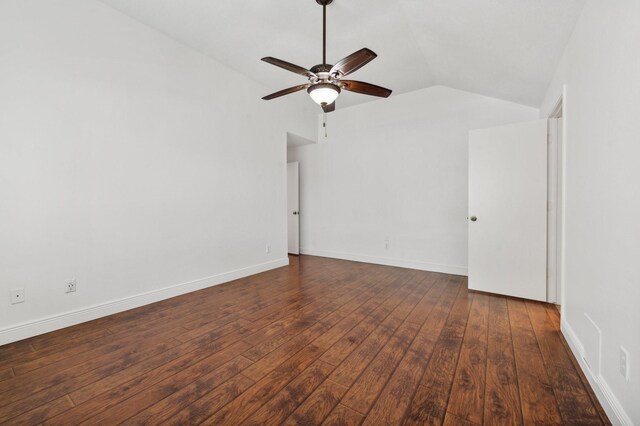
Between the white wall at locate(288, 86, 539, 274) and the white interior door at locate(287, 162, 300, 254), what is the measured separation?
20 cm

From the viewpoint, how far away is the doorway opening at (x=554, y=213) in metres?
2.78

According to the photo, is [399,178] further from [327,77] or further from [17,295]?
[17,295]

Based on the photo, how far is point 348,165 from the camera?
509cm

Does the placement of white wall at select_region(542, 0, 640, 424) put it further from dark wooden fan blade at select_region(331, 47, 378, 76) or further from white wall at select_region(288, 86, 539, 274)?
white wall at select_region(288, 86, 539, 274)

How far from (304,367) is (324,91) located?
6.85ft

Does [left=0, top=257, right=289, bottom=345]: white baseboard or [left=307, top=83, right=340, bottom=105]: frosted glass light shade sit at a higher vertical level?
[left=307, top=83, right=340, bottom=105]: frosted glass light shade

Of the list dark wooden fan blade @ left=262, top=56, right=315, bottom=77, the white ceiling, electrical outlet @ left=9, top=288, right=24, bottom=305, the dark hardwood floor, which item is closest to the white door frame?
the dark hardwood floor

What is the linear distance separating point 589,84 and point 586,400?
70.5 inches

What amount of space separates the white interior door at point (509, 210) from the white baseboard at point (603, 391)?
1.13 meters

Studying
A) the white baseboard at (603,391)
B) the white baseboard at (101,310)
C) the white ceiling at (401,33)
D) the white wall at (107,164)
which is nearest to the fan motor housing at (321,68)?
the white ceiling at (401,33)

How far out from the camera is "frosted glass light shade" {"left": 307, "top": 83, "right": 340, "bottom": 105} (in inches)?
90.0

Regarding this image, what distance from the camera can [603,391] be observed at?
1392mm

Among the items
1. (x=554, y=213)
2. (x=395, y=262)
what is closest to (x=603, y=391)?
(x=554, y=213)

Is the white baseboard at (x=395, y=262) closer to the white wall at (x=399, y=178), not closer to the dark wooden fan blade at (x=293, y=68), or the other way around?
the white wall at (x=399, y=178)
